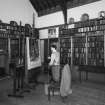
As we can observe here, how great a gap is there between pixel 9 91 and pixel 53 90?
1.69m

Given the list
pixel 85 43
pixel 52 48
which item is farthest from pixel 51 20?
pixel 52 48

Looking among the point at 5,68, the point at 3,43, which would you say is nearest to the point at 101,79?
the point at 5,68

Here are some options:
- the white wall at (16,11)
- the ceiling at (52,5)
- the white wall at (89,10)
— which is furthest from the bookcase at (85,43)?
the white wall at (16,11)

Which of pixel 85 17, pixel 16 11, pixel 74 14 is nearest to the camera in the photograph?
pixel 85 17

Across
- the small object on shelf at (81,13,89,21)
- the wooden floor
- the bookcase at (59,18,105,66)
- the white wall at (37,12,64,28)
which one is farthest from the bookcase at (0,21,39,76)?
the small object on shelf at (81,13,89,21)

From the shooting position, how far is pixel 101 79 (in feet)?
20.0

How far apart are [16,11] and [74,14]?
3.24 meters

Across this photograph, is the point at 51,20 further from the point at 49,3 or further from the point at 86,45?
the point at 86,45

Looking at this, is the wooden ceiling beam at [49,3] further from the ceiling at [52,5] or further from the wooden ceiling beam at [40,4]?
the wooden ceiling beam at [40,4]

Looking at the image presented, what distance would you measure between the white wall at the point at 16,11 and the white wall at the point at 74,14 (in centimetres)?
84

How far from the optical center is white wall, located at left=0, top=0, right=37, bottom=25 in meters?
7.05

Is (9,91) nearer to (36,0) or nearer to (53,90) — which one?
(53,90)

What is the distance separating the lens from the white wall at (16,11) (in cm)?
705

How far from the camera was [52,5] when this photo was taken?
8156 millimetres
